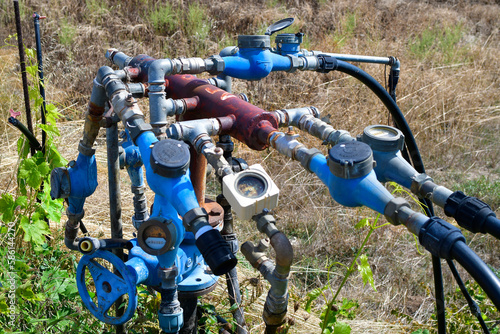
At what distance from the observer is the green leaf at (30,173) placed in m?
1.85

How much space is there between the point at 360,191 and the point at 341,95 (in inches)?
150

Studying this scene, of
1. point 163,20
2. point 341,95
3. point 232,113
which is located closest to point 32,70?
point 232,113

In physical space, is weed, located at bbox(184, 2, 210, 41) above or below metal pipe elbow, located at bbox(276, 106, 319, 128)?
below

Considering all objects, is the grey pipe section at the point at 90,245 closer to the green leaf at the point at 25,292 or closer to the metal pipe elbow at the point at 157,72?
the metal pipe elbow at the point at 157,72

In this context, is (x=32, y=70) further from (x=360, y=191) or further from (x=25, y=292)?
Answer: (x=360, y=191)

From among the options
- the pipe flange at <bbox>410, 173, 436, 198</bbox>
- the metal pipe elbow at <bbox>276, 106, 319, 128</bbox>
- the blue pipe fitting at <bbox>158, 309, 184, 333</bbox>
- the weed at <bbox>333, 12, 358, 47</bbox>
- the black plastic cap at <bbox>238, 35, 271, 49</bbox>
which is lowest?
the weed at <bbox>333, 12, 358, 47</bbox>

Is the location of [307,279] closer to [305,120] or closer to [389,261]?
[389,261]

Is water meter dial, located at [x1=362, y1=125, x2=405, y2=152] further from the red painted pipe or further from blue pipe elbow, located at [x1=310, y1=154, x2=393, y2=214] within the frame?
the red painted pipe

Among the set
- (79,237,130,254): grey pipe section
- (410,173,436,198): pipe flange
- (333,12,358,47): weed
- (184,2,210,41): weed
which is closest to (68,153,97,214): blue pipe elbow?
(79,237,130,254): grey pipe section

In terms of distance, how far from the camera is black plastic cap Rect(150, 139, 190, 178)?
0.85m

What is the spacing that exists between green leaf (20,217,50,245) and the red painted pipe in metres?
1.02

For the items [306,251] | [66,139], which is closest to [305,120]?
[306,251]

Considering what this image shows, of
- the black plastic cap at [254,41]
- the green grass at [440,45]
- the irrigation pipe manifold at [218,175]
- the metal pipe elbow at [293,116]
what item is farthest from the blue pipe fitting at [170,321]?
the green grass at [440,45]

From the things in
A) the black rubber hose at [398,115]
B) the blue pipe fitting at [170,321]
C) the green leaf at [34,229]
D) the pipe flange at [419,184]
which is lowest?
the green leaf at [34,229]
